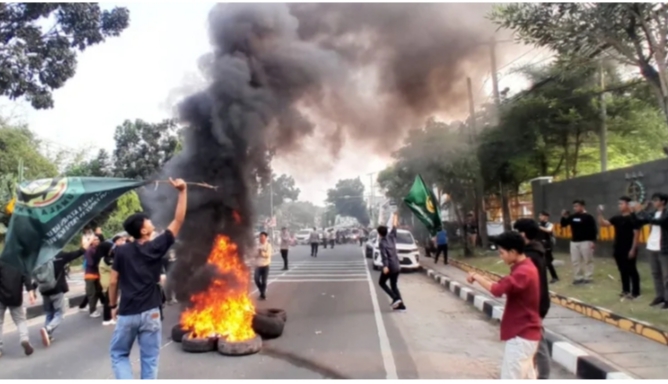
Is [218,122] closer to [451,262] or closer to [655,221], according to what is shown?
[655,221]

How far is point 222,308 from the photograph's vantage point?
7.25 metres

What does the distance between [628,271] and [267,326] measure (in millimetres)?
5437

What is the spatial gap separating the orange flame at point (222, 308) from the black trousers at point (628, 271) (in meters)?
5.47

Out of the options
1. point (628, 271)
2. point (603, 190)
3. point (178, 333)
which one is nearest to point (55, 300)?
point (178, 333)

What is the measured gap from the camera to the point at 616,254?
28.9 ft

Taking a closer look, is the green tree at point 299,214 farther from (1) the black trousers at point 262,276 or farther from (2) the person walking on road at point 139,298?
(2) the person walking on road at point 139,298

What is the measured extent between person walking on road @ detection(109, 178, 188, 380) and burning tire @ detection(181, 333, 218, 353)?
7.24 ft

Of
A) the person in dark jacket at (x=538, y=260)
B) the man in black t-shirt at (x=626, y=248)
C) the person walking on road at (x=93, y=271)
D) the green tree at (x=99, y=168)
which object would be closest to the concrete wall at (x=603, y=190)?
the man in black t-shirt at (x=626, y=248)

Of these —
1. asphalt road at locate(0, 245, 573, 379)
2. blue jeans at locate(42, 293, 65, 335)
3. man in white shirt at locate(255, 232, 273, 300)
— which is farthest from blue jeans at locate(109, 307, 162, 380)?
man in white shirt at locate(255, 232, 273, 300)

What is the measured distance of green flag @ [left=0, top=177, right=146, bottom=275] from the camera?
5.31 m

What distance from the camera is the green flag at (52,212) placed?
17.4 ft

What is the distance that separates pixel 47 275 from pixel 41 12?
624cm

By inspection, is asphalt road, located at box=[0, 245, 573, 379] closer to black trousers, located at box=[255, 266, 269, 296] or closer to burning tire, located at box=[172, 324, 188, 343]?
burning tire, located at box=[172, 324, 188, 343]

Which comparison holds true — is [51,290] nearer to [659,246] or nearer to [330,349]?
[330,349]
